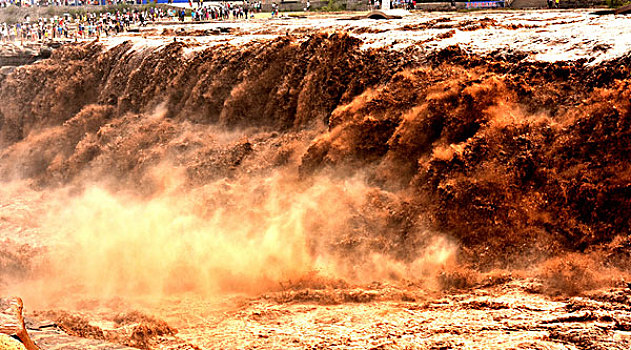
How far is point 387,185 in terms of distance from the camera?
8516mm

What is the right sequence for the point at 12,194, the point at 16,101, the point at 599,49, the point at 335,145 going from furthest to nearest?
the point at 16,101 < the point at 12,194 < the point at 335,145 < the point at 599,49

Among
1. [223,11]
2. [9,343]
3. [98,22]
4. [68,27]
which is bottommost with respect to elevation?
[9,343]

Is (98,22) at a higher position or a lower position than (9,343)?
higher

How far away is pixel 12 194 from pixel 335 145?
8426 mm

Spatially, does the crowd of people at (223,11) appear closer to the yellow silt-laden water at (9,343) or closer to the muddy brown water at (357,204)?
the muddy brown water at (357,204)

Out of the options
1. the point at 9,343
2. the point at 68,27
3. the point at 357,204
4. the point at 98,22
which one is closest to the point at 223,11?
the point at 98,22

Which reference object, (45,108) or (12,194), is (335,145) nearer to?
(12,194)

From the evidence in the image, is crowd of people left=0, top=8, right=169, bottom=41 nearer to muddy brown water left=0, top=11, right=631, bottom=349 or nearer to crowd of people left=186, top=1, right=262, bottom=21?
crowd of people left=186, top=1, right=262, bottom=21

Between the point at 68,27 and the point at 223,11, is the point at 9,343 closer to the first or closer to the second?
the point at 68,27

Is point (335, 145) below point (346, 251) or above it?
above

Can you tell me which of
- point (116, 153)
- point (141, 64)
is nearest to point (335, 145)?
point (116, 153)

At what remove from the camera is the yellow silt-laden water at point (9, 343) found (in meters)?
4.55

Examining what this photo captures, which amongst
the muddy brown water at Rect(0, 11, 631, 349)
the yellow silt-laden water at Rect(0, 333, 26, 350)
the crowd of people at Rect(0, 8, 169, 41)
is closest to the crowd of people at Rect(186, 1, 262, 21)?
the crowd of people at Rect(0, 8, 169, 41)

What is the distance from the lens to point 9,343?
4.68 meters
